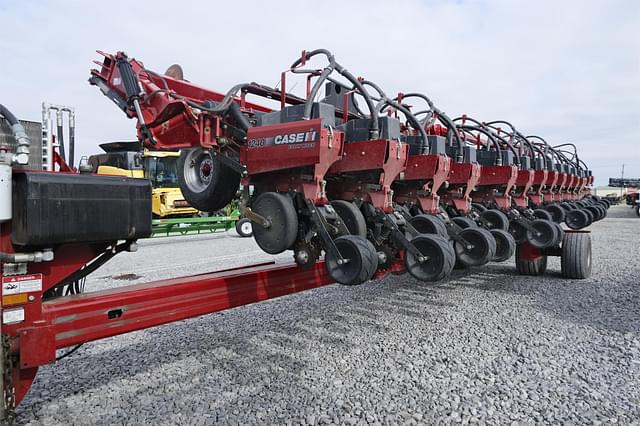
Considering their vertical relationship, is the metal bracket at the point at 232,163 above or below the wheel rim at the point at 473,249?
above

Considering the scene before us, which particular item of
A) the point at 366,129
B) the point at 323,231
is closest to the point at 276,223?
the point at 323,231

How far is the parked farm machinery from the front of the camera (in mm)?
2172

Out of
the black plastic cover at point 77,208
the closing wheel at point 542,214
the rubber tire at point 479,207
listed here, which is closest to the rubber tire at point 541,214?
the closing wheel at point 542,214

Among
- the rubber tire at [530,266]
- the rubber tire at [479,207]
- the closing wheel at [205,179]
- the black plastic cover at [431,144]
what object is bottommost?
the rubber tire at [530,266]

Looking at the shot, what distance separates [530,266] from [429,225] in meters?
3.53

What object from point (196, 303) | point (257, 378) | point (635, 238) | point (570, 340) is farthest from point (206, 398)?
point (635, 238)

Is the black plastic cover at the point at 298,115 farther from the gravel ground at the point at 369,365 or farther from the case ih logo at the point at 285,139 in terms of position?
the gravel ground at the point at 369,365

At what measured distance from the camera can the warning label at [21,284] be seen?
211 centimetres

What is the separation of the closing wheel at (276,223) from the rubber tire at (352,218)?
18.6 inches

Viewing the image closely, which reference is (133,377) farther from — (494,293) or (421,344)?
(494,293)

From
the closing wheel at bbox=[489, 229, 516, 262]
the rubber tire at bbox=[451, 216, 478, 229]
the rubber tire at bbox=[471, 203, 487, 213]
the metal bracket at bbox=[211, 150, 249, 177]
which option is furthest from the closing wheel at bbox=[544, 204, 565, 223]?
the metal bracket at bbox=[211, 150, 249, 177]

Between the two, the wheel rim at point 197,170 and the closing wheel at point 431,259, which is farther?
the wheel rim at point 197,170

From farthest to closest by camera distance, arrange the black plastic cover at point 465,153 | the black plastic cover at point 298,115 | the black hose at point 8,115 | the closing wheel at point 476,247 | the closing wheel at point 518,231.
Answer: the closing wheel at point 518,231 < the black plastic cover at point 465,153 < the closing wheel at point 476,247 < the black plastic cover at point 298,115 < the black hose at point 8,115

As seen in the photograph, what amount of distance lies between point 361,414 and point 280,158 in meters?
1.81
